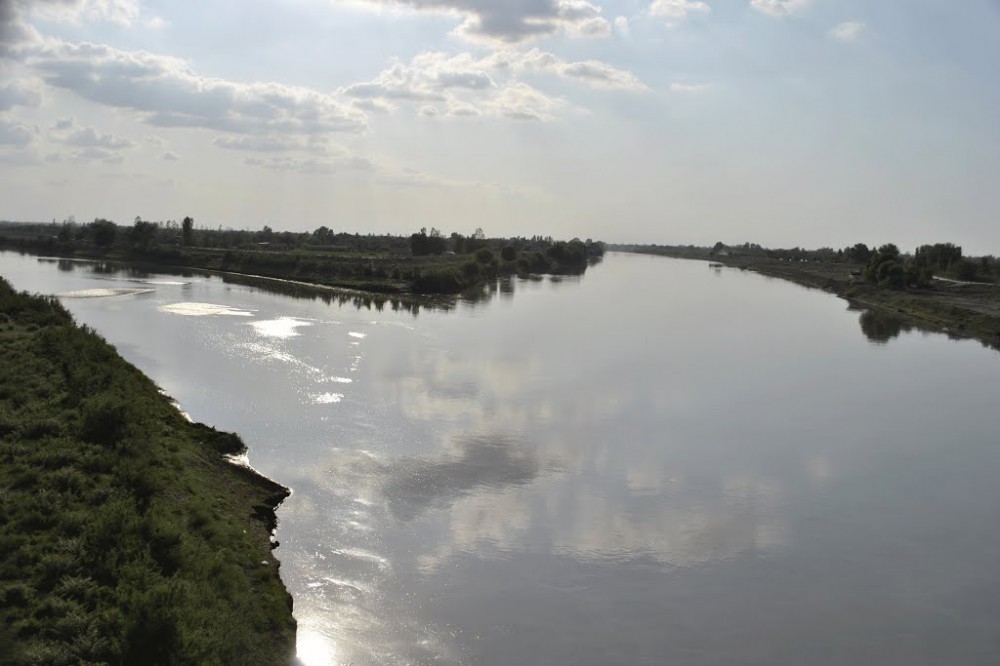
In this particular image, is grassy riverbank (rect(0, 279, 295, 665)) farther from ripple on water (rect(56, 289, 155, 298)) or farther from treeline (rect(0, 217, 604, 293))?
treeline (rect(0, 217, 604, 293))

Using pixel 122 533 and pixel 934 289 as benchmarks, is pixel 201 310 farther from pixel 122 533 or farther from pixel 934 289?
pixel 934 289

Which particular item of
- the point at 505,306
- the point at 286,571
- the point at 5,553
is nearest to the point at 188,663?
the point at 5,553

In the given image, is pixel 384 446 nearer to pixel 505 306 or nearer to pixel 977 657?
pixel 977 657

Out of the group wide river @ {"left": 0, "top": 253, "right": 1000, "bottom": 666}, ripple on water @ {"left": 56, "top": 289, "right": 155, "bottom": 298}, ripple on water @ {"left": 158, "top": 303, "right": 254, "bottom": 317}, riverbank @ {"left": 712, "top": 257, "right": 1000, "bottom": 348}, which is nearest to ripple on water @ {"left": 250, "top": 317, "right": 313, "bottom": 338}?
wide river @ {"left": 0, "top": 253, "right": 1000, "bottom": 666}

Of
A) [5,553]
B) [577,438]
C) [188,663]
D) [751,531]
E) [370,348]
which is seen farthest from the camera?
[370,348]

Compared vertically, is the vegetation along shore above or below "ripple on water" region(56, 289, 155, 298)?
above

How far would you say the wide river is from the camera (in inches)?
535

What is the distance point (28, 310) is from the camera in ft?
89.2

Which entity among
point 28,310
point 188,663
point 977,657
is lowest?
point 977,657

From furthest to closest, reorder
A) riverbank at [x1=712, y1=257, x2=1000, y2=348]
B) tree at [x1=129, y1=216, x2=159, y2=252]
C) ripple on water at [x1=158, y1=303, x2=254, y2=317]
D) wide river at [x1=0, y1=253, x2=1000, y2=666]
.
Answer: tree at [x1=129, y1=216, x2=159, y2=252], riverbank at [x1=712, y1=257, x2=1000, y2=348], ripple on water at [x1=158, y1=303, x2=254, y2=317], wide river at [x1=0, y1=253, x2=1000, y2=666]

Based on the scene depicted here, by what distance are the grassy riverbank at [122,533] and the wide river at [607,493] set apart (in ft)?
4.17

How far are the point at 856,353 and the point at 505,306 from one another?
30699 mm

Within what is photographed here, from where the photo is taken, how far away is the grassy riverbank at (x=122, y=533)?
9.32 meters

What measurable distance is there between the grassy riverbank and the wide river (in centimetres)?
127
